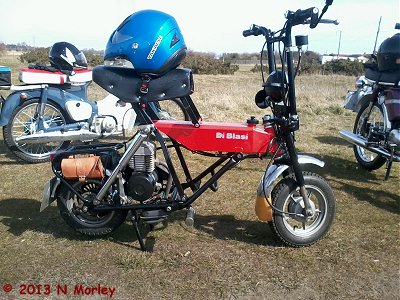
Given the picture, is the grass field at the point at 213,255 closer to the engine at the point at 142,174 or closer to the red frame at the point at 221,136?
the engine at the point at 142,174

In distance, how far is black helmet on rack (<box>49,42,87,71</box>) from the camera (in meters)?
5.61

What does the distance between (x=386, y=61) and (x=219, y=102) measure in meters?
5.59

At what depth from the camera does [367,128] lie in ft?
17.1

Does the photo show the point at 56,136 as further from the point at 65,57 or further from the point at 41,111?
the point at 65,57

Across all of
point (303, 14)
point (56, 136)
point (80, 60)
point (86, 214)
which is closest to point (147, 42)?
point (303, 14)

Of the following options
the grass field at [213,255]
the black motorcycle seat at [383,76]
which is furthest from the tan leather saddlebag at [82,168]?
→ the black motorcycle seat at [383,76]

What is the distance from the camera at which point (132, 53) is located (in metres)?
2.90

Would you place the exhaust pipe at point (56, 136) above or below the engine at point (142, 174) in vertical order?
below

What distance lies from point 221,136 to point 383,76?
280 centimetres

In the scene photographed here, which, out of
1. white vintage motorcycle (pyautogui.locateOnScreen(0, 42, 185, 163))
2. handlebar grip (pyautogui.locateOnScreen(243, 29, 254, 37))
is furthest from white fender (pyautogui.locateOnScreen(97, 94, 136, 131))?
handlebar grip (pyautogui.locateOnScreen(243, 29, 254, 37))

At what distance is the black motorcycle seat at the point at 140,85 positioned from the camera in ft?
9.77

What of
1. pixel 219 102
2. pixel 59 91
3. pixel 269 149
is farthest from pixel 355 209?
pixel 219 102

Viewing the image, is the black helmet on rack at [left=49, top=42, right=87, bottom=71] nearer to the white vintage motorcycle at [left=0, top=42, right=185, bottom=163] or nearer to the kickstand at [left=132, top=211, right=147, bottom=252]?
the white vintage motorcycle at [left=0, top=42, right=185, bottom=163]

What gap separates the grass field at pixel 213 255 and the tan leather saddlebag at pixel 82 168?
55 centimetres
